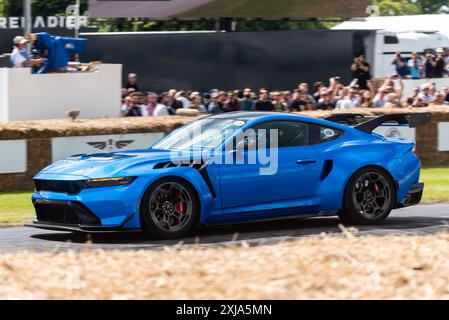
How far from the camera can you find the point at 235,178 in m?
11.2

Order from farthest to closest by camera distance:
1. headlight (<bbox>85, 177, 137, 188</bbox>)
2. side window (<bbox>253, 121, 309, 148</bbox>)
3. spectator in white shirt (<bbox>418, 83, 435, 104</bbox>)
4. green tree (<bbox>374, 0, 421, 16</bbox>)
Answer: green tree (<bbox>374, 0, 421, 16</bbox>) → spectator in white shirt (<bbox>418, 83, 435, 104</bbox>) → side window (<bbox>253, 121, 309, 148</bbox>) → headlight (<bbox>85, 177, 137, 188</bbox>)

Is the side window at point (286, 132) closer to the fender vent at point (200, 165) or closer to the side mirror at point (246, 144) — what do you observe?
the side mirror at point (246, 144)

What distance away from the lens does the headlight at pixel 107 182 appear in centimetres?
1070

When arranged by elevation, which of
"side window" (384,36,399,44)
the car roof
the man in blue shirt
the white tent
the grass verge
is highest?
the grass verge

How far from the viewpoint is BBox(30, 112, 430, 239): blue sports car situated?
423 inches

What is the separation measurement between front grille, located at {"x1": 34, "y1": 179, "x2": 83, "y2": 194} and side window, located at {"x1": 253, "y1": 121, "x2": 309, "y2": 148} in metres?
2.14

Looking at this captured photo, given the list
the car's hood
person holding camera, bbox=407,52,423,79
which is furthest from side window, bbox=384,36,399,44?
the car's hood

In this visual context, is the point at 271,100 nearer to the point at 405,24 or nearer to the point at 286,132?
the point at 286,132

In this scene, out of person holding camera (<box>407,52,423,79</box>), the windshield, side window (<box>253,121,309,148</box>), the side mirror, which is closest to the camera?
the side mirror

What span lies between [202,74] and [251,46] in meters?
1.79

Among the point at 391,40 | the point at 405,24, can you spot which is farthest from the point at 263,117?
the point at 405,24

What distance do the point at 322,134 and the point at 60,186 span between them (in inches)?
122
